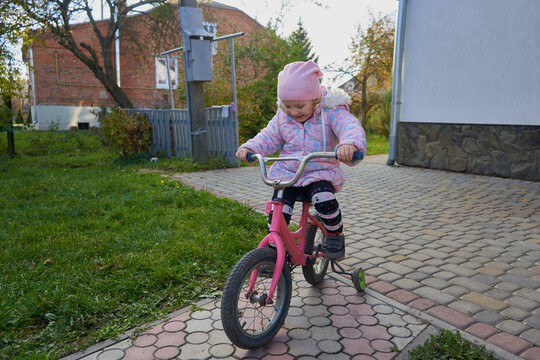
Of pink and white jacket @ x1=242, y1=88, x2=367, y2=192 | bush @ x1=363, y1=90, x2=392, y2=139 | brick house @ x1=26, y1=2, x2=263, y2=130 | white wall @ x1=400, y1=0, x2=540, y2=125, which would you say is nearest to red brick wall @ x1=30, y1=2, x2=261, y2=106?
brick house @ x1=26, y1=2, x2=263, y2=130

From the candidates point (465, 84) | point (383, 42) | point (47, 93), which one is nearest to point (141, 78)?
point (47, 93)

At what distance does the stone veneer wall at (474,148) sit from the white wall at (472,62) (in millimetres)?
177

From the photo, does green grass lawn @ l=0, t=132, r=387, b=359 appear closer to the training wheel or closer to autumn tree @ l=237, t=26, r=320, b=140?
the training wheel

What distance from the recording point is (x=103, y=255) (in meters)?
3.72

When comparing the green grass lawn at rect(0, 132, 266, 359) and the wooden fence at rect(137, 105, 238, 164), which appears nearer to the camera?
the green grass lawn at rect(0, 132, 266, 359)

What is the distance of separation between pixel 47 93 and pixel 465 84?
2186 cm

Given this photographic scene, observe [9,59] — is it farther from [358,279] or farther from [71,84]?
[71,84]

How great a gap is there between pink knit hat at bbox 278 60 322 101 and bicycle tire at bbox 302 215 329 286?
93cm

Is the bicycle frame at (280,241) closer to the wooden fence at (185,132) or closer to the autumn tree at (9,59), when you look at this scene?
the wooden fence at (185,132)

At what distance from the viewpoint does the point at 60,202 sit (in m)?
5.65

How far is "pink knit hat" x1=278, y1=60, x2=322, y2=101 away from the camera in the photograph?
2.60m

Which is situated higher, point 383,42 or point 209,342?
point 383,42

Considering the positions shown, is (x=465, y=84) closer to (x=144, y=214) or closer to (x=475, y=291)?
(x=475, y=291)

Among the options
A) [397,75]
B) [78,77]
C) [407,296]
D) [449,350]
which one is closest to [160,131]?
[397,75]
